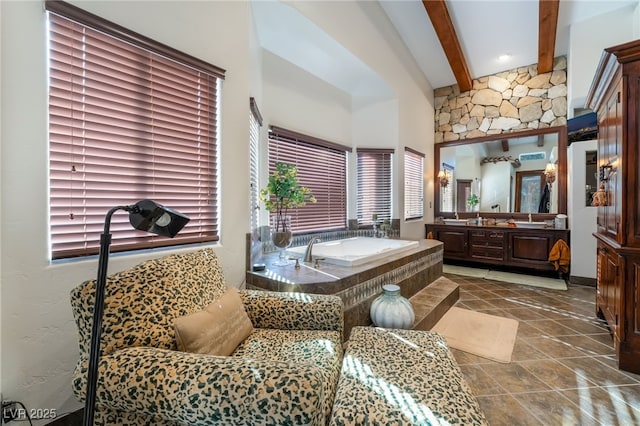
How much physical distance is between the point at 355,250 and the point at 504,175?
386cm

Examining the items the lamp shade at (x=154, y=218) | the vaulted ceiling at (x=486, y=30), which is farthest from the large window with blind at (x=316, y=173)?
the lamp shade at (x=154, y=218)

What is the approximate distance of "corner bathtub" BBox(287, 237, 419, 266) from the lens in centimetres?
261

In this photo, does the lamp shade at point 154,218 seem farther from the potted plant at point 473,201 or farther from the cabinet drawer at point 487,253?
the potted plant at point 473,201

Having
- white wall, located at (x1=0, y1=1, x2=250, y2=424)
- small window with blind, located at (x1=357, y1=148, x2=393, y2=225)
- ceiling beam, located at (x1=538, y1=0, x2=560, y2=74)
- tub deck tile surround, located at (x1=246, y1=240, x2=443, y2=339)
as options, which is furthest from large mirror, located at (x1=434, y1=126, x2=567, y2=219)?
white wall, located at (x1=0, y1=1, x2=250, y2=424)

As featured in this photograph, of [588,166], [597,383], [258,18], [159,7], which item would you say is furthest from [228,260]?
[588,166]

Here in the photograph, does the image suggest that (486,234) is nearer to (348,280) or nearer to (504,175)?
(504,175)

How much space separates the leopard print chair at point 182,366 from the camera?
2.99 feet

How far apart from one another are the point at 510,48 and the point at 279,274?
551 centimetres

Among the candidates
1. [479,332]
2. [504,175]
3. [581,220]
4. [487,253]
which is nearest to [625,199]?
[479,332]

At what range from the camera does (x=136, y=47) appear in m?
1.72

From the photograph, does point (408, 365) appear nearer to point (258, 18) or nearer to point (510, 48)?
point (258, 18)

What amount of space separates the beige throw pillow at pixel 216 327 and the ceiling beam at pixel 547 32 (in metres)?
5.26

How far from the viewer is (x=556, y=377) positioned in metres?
1.98

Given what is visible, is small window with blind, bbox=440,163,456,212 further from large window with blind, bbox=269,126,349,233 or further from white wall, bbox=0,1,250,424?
white wall, bbox=0,1,250,424
